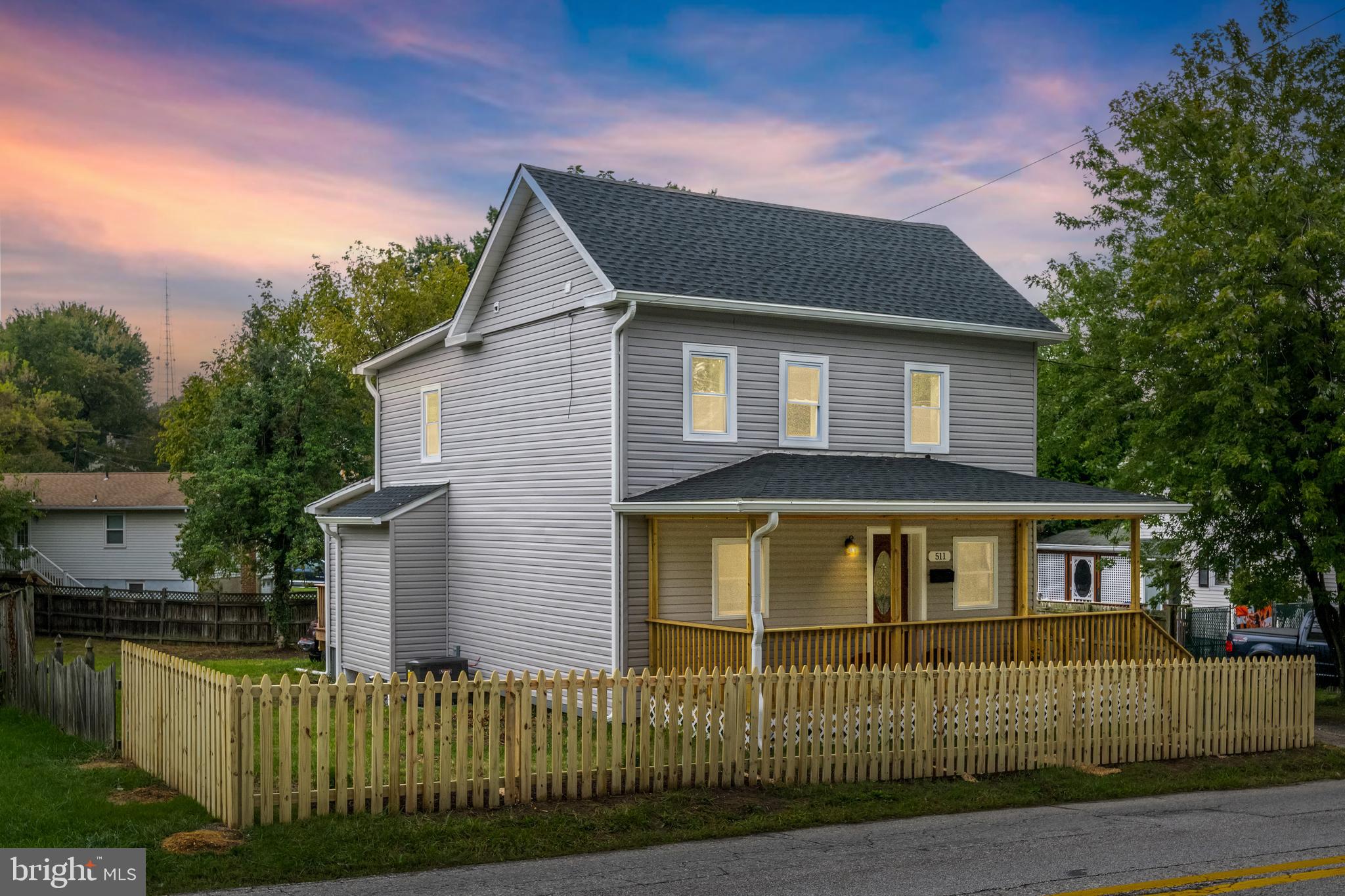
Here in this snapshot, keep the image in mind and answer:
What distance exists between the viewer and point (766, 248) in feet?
69.6

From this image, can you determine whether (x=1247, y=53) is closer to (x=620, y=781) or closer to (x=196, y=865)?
(x=620, y=781)

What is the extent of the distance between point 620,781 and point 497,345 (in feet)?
34.5

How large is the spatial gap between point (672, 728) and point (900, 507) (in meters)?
5.45

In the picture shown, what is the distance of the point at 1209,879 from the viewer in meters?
9.82

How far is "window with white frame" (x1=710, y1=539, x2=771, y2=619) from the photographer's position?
18.5 metres

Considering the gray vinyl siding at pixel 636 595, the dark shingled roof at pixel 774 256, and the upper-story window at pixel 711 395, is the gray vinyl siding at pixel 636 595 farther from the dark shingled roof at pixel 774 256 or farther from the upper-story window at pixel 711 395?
the dark shingled roof at pixel 774 256

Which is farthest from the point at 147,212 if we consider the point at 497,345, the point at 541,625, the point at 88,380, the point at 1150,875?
the point at 88,380

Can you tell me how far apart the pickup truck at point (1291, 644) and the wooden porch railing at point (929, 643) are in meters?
6.50

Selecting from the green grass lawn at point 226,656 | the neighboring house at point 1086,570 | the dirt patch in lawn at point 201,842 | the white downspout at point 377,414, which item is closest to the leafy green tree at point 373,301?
the green grass lawn at point 226,656

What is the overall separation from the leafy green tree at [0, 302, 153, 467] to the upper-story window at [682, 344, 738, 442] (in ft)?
178

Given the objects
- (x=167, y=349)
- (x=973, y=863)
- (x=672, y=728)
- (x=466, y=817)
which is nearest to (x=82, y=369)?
(x=167, y=349)

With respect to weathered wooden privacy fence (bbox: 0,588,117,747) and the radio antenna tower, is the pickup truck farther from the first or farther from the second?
the radio antenna tower

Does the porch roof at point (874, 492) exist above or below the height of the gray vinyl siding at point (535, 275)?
below

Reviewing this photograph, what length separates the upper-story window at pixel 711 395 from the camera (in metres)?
18.6
